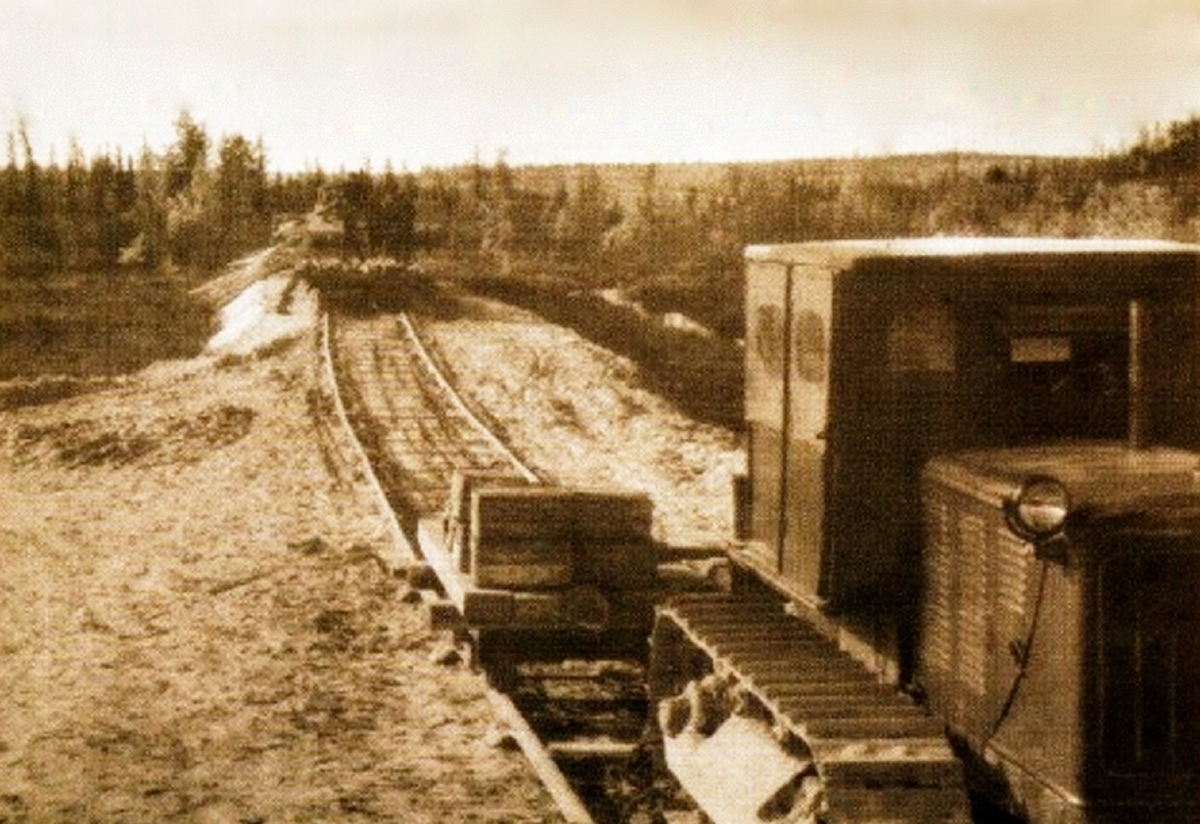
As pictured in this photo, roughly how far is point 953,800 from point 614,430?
16983 millimetres

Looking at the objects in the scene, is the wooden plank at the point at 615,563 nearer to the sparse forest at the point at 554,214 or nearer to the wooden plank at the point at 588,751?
the wooden plank at the point at 588,751

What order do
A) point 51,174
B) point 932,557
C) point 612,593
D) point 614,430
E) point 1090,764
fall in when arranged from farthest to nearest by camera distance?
point 51,174 < point 614,430 < point 612,593 < point 932,557 < point 1090,764

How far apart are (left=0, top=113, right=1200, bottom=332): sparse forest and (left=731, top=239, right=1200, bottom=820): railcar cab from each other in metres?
27.7

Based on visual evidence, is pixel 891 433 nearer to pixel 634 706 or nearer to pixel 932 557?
pixel 932 557

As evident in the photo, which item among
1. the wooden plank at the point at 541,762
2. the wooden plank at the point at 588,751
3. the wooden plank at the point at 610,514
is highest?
the wooden plank at the point at 610,514

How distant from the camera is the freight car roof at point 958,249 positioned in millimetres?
7176

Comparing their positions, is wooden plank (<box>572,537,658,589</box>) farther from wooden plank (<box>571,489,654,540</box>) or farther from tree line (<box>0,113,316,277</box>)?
tree line (<box>0,113,316,277</box>)

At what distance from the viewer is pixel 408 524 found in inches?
659

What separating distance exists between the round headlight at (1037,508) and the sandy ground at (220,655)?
3433mm

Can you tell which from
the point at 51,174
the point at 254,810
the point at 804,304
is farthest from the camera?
the point at 51,174

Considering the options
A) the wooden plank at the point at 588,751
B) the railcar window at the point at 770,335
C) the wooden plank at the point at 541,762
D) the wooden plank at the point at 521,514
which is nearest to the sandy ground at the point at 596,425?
the wooden plank at the point at 521,514

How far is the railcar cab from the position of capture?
5738 mm

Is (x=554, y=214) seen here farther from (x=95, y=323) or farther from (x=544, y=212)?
(x=95, y=323)

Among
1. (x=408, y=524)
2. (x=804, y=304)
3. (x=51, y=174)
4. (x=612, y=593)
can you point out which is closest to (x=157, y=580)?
(x=408, y=524)
